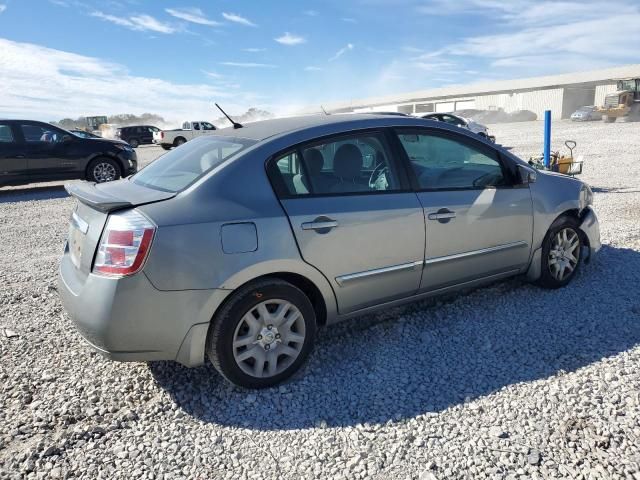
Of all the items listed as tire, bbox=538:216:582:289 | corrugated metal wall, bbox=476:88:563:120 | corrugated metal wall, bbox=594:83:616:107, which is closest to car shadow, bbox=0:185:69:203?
tire, bbox=538:216:582:289

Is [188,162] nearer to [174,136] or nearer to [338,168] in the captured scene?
[338,168]

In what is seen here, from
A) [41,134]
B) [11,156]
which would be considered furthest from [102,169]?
[11,156]

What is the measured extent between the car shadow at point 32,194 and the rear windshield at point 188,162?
26.2 ft

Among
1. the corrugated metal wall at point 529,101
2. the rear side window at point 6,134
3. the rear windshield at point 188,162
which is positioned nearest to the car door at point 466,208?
the rear windshield at point 188,162

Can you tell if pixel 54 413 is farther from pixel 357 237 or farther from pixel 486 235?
pixel 486 235

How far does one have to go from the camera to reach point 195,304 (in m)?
2.71

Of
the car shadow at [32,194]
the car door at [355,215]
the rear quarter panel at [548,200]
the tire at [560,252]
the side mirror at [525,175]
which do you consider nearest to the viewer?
the car door at [355,215]

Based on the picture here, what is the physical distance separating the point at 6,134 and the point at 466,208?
1091 centimetres

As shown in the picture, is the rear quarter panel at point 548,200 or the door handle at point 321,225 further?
the rear quarter panel at point 548,200

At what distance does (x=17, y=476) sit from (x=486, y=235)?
3265mm

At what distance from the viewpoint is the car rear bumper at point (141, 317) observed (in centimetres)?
261

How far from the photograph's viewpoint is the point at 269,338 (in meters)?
2.96

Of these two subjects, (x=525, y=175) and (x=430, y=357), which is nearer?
(x=430, y=357)

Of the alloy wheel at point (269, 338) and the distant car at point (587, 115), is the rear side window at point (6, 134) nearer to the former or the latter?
the alloy wheel at point (269, 338)
